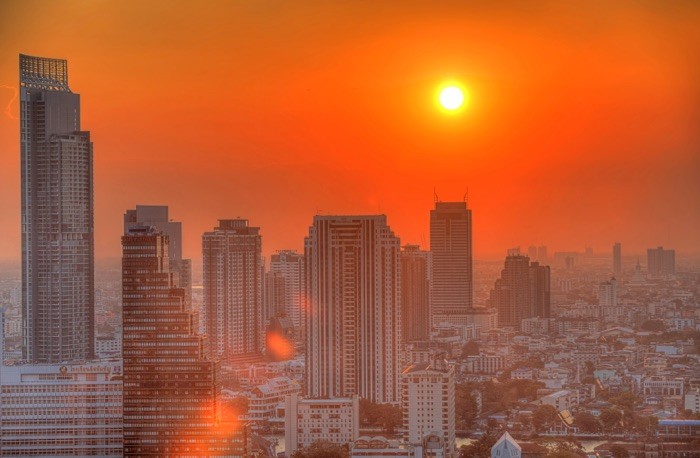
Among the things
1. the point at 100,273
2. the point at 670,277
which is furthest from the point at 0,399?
the point at 670,277

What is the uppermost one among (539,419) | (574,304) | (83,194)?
(83,194)

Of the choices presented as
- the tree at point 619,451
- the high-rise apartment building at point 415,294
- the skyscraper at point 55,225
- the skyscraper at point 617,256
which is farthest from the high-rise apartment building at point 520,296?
the skyscraper at point 55,225

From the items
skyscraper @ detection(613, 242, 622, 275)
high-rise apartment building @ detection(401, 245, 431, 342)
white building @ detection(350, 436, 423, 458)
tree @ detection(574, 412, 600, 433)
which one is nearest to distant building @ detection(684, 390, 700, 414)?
tree @ detection(574, 412, 600, 433)

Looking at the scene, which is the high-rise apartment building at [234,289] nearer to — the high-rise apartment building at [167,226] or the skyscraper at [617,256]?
the high-rise apartment building at [167,226]

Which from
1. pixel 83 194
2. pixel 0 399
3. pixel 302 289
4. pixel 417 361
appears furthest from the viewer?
pixel 302 289

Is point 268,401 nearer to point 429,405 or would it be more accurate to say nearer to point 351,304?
point 429,405

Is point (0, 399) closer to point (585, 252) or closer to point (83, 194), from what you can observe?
point (83, 194)

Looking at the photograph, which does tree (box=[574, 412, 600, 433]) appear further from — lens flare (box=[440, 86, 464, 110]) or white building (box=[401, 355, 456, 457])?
lens flare (box=[440, 86, 464, 110])
